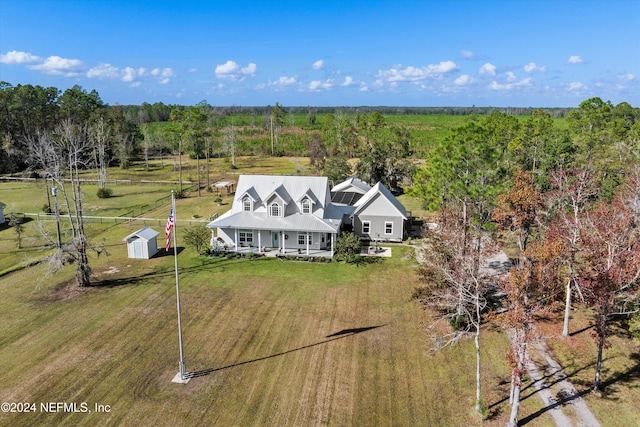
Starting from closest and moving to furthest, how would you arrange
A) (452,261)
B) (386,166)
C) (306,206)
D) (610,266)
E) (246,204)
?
(610,266), (452,261), (306,206), (246,204), (386,166)

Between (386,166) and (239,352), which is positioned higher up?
(386,166)

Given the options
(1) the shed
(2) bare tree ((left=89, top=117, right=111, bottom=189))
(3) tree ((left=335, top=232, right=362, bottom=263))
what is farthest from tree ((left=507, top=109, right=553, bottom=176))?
(2) bare tree ((left=89, top=117, right=111, bottom=189))

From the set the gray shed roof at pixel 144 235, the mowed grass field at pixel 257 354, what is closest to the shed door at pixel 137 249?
the gray shed roof at pixel 144 235

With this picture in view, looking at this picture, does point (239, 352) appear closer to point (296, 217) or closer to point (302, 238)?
point (302, 238)

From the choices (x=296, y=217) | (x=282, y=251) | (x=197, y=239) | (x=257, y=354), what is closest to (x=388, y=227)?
(x=296, y=217)

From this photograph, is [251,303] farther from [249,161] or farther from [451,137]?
[249,161]

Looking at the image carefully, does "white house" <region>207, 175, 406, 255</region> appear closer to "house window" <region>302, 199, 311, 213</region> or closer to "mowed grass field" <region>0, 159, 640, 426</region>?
"house window" <region>302, 199, 311, 213</region>

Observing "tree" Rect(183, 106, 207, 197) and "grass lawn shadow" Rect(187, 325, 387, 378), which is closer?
"grass lawn shadow" Rect(187, 325, 387, 378)
